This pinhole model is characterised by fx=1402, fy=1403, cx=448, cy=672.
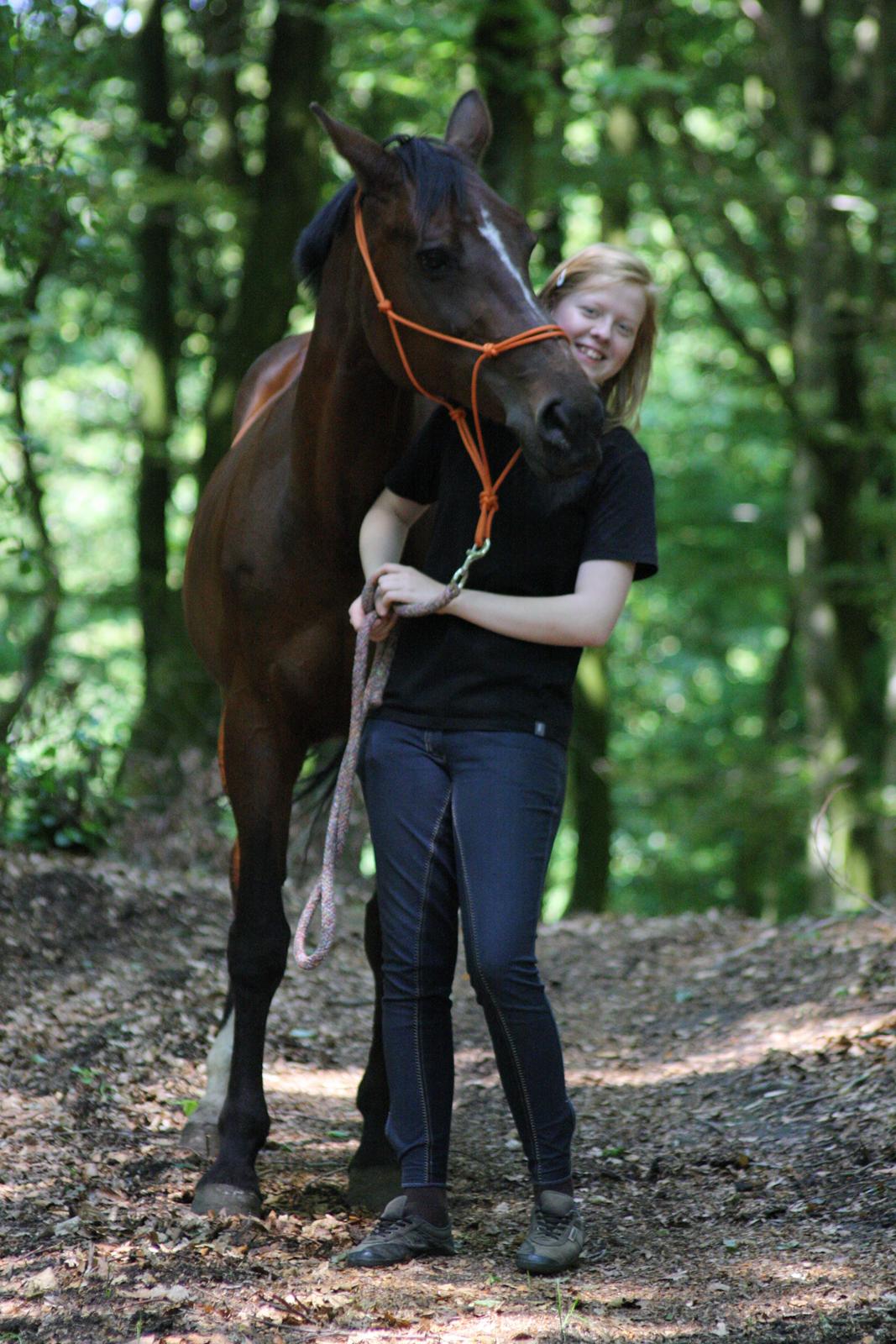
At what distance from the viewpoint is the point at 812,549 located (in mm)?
11516

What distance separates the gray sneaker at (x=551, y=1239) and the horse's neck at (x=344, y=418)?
160cm

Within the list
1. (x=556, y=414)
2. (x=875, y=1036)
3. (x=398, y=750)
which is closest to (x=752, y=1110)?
(x=875, y=1036)

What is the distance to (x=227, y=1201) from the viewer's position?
3262mm

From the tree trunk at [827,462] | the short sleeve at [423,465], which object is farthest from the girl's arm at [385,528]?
the tree trunk at [827,462]

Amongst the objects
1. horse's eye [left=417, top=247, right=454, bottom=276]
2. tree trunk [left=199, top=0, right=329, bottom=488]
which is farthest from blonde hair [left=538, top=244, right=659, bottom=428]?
tree trunk [left=199, top=0, right=329, bottom=488]

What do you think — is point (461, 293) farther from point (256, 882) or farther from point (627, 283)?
point (256, 882)

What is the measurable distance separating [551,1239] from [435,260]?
2.06m

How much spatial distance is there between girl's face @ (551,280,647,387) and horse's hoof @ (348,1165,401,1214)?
2003 millimetres

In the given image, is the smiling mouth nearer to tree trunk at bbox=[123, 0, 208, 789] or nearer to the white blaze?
the white blaze

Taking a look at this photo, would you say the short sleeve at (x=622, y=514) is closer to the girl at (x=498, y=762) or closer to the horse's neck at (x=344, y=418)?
the girl at (x=498, y=762)

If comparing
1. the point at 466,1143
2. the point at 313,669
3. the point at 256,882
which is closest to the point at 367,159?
the point at 313,669

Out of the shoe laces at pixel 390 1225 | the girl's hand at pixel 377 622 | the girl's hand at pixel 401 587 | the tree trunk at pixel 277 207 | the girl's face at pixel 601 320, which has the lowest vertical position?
the shoe laces at pixel 390 1225

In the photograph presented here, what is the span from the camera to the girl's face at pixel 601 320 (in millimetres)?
3018

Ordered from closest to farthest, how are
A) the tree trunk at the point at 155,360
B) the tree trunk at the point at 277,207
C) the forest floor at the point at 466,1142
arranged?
→ the forest floor at the point at 466,1142
the tree trunk at the point at 277,207
the tree trunk at the point at 155,360
